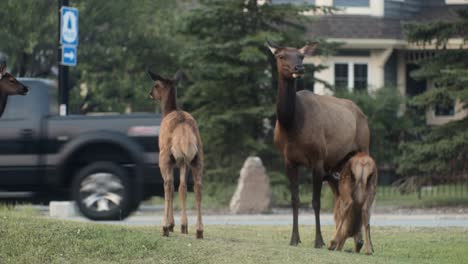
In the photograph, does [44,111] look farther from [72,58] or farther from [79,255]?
[79,255]

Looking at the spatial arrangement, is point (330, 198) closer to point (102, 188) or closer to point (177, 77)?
point (102, 188)

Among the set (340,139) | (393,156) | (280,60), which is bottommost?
(393,156)

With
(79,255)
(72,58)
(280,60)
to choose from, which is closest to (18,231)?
(79,255)

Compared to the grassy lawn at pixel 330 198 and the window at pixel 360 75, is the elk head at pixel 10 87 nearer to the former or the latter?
the grassy lawn at pixel 330 198

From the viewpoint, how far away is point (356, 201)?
12.4 m

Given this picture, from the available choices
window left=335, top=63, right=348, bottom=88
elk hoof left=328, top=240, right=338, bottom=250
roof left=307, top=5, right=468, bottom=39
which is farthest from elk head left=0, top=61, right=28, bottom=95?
window left=335, top=63, right=348, bottom=88

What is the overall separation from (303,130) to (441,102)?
34.3ft

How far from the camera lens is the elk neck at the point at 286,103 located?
41.8 ft

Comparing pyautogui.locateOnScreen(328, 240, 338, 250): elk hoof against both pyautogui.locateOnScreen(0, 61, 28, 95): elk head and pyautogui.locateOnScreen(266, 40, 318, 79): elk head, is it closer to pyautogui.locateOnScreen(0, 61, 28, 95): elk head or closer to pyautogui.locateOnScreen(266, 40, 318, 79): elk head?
pyautogui.locateOnScreen(266, 40, 318, 79): elk head

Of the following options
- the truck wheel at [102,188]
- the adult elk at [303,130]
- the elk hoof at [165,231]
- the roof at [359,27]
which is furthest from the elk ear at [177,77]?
the roof at [359,27]

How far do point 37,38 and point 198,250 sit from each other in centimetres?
1727

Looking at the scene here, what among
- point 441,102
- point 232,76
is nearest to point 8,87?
point 232,76

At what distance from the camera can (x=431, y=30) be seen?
75.4ft

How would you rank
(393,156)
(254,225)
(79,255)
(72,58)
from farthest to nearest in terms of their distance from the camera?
(393,156)
(72,58)
(254,225)
(79,255)
